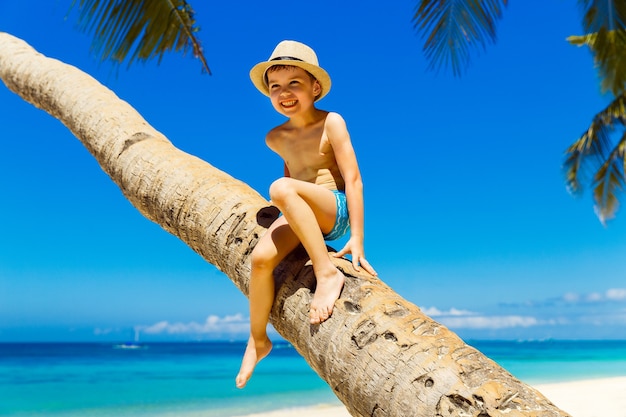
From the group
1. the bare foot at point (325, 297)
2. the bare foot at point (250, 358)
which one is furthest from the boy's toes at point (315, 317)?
the bare foot at point (250, 358)

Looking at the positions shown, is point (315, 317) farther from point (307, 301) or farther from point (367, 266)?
point (367, 266)

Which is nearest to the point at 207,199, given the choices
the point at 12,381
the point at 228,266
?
the point at 228,266

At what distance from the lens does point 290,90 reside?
8.64 ft

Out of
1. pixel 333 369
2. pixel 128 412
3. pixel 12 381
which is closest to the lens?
pixel 333 369

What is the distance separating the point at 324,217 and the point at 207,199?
0.55 m

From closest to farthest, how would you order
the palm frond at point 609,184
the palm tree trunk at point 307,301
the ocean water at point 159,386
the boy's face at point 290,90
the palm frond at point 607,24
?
the palm tree trunk at point 307,301 → the boy's face at point 290,90 → the palm frond at point 607,24 → the palm frond at point 609,184 → the ocean water at point 159,386

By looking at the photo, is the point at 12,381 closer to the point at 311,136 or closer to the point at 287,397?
the point at 287,397

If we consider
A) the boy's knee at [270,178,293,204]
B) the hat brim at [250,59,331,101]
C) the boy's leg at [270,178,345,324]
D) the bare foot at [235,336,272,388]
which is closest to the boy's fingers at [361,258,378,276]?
the boy's leg at [270,178,345,324]

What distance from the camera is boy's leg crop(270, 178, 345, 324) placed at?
210 centimetres

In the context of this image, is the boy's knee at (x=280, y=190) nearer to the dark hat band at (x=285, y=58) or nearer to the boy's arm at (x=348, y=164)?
the boy's arm at (x=348, y=164)

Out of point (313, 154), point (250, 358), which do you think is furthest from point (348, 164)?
point (250, 358)

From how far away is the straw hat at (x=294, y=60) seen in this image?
259 centimetres

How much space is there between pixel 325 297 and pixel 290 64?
3.48ft

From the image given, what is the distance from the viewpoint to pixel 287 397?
2164 cm
